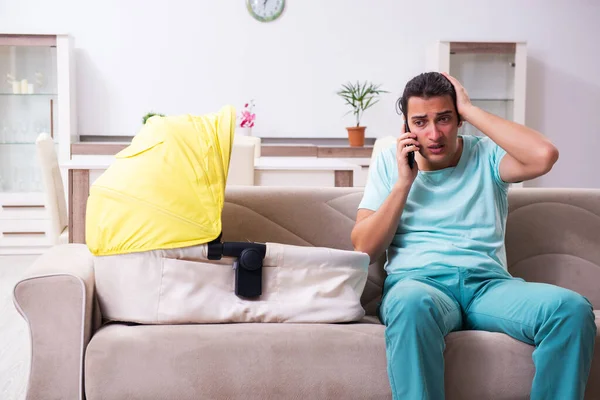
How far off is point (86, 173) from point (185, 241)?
1.91 m

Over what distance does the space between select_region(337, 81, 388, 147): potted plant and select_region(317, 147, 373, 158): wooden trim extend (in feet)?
0.51

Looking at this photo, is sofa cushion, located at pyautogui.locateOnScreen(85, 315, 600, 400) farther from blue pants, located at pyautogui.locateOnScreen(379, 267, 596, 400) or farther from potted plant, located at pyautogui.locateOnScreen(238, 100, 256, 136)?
potted plant, located at pyautogui.locateOnScreen(238, 100, 256, 136)

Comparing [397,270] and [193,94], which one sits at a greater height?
[193,94]

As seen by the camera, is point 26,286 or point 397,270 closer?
point 26,286

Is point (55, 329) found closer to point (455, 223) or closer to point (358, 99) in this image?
point (455, 223)

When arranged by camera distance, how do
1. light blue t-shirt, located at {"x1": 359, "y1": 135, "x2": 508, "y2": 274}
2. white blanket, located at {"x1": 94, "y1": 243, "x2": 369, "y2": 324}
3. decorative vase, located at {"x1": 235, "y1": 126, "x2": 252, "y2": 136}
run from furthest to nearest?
decorative vase, located at {"x1": 235, "y1": 126, "x2": 252, "y2": 136}
light blue t-shirt, located at {"x1": 359, "y1": 135, "x2": 508, "y2": 274}
white blanket, located at {"x1": 94, "y1": 243, "x2": 369, "y2": 324}

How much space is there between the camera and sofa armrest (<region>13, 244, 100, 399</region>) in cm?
152

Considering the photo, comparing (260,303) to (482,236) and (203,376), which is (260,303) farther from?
(482,236)

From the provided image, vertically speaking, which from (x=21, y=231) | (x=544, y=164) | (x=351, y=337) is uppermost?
(x=544, y=164)

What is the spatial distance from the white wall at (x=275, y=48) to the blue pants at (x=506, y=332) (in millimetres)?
4294

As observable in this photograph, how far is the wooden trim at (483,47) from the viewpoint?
5.54 m

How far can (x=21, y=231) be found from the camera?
526 centimetres

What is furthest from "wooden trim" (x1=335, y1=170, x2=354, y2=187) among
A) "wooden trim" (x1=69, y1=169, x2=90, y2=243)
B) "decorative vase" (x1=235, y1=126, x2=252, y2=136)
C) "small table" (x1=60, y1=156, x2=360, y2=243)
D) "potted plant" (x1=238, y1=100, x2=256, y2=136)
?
"decorative vase" (x1=235, y1=126, x2=252, y2=136)

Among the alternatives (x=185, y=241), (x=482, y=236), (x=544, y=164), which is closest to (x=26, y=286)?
(x=185, y=241)
